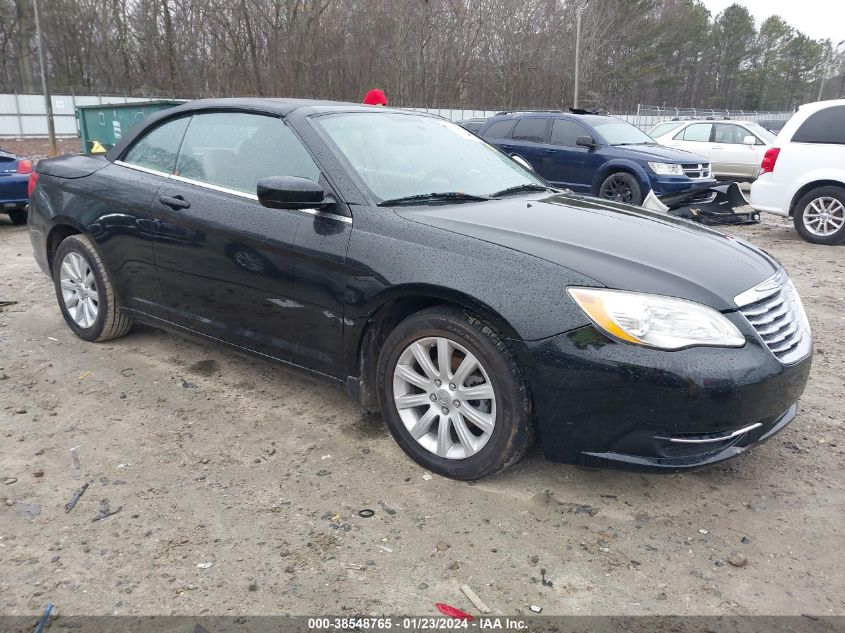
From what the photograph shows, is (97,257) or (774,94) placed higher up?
(774,94)

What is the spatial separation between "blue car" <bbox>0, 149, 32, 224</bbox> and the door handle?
262 inches

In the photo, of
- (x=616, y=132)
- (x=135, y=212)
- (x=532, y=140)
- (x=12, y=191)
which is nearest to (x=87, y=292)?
(x=135, y=212)

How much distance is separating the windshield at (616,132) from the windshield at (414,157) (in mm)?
7279

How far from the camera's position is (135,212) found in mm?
4000

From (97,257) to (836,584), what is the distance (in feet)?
14.2

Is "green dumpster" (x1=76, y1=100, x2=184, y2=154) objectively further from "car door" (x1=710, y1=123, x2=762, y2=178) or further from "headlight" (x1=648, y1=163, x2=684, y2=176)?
"car door" (x1=710, y1=123, x2=762, y2=178)

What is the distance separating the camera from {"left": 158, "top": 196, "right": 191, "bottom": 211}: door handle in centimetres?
373

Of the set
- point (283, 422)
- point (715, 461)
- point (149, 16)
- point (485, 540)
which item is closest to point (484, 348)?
point (485, 540)

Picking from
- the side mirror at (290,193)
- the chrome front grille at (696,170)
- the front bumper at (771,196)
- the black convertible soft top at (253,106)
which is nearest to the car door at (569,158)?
the chrome front grille at (696,170)

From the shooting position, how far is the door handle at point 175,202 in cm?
373

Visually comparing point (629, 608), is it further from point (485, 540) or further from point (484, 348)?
point (484, 348)

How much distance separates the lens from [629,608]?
7.36 ft

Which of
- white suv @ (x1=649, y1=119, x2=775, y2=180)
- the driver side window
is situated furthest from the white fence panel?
the driver side window

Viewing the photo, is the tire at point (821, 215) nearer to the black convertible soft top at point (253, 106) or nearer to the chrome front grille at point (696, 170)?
the chrome front grille at point (696, 170)
